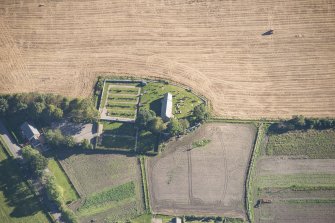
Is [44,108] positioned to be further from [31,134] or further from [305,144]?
[305,144]

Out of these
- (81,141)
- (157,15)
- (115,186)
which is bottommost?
(115,186)

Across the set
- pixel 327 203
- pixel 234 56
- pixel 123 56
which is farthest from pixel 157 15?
pixel 327 203

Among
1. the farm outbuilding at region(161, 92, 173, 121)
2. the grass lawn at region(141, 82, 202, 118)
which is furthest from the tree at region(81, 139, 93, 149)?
the farm outbuilding at region(161, 92, 173, 121)

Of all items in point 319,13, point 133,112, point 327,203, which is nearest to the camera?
point 327,203

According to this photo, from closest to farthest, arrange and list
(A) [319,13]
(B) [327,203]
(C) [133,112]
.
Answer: (B) [327,203], (C) [133,112], (A) [319,13]

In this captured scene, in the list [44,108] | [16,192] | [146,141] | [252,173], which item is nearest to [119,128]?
[146,141]

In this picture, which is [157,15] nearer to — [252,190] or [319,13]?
[319,13]

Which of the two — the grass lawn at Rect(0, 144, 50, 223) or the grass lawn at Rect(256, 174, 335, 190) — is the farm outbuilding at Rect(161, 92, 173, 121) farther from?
the grass lawn at Rect(0, 144, 50, 223)
